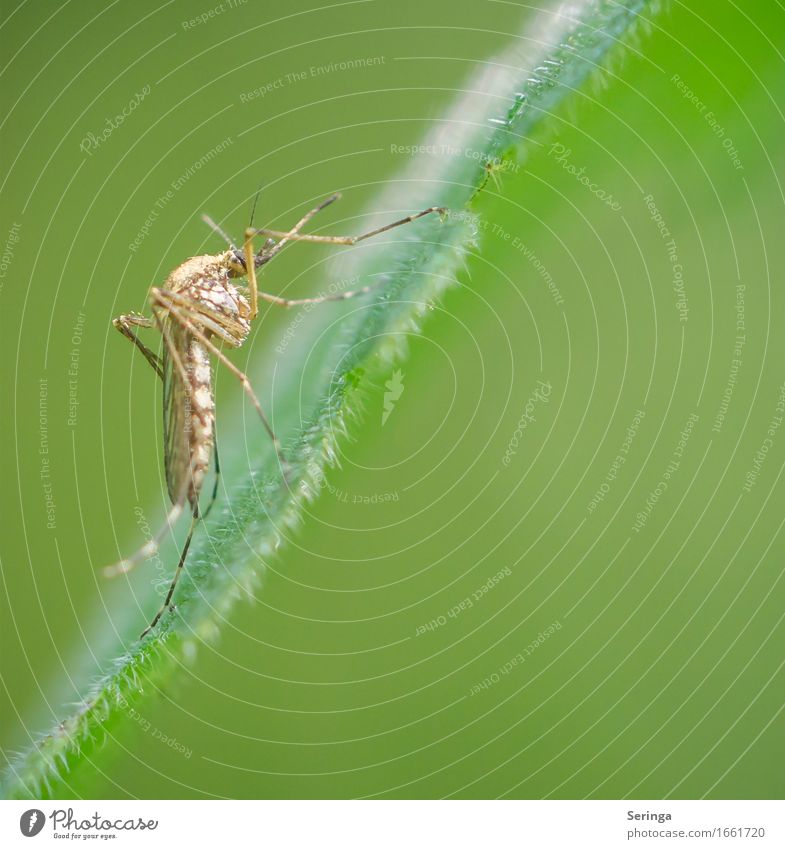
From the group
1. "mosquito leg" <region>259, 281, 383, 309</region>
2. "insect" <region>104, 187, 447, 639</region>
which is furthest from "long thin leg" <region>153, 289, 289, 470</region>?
"mosquito leg" <region>259, 281, 383, 309</region>

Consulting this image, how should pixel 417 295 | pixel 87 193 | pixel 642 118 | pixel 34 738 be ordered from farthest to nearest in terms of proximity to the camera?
pixel 87 193, pixel 34 738, pixel 642 118, pixel 417 295

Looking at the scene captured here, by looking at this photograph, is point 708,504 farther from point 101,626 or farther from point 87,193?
point 87,193

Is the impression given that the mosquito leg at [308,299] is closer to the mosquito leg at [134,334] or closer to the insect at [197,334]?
the insect at [197,334]

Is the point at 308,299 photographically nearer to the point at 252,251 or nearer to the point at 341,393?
the point at 252,251

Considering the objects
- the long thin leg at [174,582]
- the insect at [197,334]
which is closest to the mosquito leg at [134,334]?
the insect at [197,334]

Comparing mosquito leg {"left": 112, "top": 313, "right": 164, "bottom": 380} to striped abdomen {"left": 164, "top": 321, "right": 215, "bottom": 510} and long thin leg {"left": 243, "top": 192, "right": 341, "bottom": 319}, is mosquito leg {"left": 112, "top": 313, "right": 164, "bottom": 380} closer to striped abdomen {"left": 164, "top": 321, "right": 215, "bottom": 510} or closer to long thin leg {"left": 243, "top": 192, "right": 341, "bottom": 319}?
striped abdomen {"left": 164, "top": 321, "right": 215, "bottom": 510}
